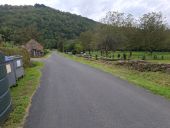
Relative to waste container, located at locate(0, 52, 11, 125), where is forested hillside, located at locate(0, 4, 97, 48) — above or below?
above

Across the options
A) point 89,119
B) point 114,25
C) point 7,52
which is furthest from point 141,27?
point 89,119

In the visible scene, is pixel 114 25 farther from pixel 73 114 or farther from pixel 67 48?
pixel 73 114

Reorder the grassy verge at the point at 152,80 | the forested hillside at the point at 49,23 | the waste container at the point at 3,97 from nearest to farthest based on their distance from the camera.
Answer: the waste container at the point at 3,97 < the grassy verge at the point at 152,80 < the forested hillside at the point at 49,23

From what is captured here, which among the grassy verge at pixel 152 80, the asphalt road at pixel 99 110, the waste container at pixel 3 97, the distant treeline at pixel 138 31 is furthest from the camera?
the distant treeline at pixel 138 31

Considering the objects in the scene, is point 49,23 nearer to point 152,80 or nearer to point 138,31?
point 138,31

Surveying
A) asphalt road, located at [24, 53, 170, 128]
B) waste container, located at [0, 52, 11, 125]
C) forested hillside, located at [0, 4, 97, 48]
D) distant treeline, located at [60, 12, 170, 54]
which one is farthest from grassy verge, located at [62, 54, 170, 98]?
forested hillside, located at [0, 4, 97, 48]

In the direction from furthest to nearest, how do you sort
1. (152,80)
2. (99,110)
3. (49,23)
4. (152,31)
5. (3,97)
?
1. (49,23)
2. (152,31)
3. (152,80)
4. (99,110)
5. (3,97)

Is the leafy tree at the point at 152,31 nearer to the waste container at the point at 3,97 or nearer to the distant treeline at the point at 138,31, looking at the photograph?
the distant treeline at the point at 138,31

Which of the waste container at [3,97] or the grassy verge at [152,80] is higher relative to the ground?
the waste container at [3,97]

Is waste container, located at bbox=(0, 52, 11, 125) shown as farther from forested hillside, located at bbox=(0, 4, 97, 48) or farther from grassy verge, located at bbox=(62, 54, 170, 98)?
forested hillside, located at bbox=(0, 4, 97, 48)

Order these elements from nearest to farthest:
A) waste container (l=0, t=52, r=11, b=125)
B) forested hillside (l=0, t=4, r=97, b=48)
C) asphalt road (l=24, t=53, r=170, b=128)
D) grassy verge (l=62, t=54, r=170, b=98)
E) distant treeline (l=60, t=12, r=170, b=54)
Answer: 1. asphalt road (l=24, t=53, r=170, b=128)
2. waste container (l=0, t=52, r=11, b=125)
3. grassy verge (l=62, t=54, r=170, b=98)
4. distant treeline (l=60, t=12, r=170, b=54)
5. forested hillside (l=0, t=4, r=97, b=48)

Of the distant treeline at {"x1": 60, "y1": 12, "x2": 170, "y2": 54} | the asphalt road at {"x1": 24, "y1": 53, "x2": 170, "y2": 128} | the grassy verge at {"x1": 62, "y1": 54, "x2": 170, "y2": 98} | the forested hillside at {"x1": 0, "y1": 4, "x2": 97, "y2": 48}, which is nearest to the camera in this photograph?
the asphalt road at {"x1": 24, "y1": 53, "x2": 170, "y2": 128}

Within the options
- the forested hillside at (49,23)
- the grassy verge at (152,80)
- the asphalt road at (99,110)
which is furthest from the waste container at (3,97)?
the forested hillside at (49,23)

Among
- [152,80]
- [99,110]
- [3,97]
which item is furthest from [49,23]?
[3,97]
